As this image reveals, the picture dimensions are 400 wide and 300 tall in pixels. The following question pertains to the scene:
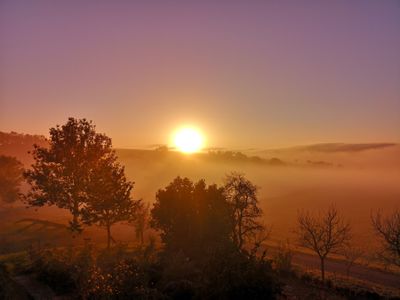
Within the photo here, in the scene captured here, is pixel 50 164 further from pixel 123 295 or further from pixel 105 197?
pixel 123 295

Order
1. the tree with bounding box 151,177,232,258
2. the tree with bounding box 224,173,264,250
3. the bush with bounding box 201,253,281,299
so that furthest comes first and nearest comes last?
1. the tree with bounding box 224,173,264,250
2. the tree with bounding box 151,177,232,258
3. the bush with bounding box 201,253,281,299

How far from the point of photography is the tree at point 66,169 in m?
43.4

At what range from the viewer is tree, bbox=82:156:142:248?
127 feet

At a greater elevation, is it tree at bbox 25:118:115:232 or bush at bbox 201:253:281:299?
tree at bbox 25:118:115:232

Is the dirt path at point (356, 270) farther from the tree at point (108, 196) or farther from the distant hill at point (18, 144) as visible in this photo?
the distant hill at point (18, 144)

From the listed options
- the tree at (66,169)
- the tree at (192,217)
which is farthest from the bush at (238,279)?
the tree at (66,169)

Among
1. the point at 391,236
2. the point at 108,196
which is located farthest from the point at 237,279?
the point at 108,196

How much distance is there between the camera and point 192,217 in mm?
34625

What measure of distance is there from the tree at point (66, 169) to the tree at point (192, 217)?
11.7m

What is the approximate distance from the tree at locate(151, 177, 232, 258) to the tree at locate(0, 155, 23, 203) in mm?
50940

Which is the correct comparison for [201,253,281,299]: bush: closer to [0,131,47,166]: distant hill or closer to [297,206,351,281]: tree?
[297,206,351,281]: tree

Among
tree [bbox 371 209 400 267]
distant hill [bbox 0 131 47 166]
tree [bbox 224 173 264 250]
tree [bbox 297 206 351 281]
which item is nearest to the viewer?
tree [bbox 371 209 400 267]

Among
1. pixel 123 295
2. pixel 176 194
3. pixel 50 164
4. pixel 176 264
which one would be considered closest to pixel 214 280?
pixel 123 295

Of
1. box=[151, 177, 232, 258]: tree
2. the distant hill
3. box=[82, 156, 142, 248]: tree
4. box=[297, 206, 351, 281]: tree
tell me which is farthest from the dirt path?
the distant hill
